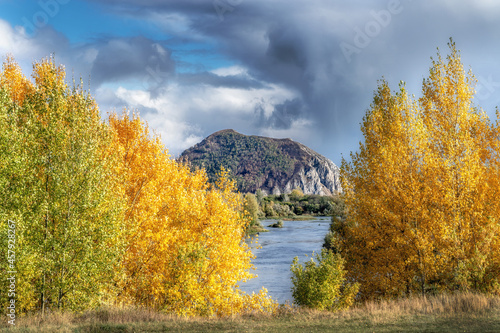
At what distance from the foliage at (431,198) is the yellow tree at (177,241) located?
7.38m

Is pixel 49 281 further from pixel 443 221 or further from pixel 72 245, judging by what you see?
pixel 443 221

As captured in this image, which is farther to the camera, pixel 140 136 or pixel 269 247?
pixel 269 247

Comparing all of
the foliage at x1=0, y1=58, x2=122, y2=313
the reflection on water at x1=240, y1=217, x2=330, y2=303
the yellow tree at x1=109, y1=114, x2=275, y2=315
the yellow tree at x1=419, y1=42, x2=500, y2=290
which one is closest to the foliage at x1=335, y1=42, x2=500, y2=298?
the yellow tree at x1=419, y1=42, x2=500, y2=290

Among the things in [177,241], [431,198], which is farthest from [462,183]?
[177,241]

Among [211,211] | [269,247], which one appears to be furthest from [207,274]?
[269,247]

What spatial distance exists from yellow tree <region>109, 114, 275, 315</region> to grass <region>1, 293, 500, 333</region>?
2.97 metres

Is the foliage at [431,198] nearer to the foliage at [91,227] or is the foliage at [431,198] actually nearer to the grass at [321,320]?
the grass at [321,320]

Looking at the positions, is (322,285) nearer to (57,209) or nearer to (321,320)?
(321,320)

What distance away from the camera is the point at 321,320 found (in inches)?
669

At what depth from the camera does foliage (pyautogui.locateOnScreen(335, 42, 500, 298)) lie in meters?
20.3

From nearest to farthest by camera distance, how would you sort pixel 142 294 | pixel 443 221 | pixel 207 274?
pixel 443 221 < pixel 207 274 < pixel 142 294

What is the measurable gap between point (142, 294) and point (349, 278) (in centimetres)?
1315

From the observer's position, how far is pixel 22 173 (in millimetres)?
17656

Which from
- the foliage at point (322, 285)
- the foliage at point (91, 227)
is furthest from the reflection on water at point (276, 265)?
the foliage at point (91, 227)
